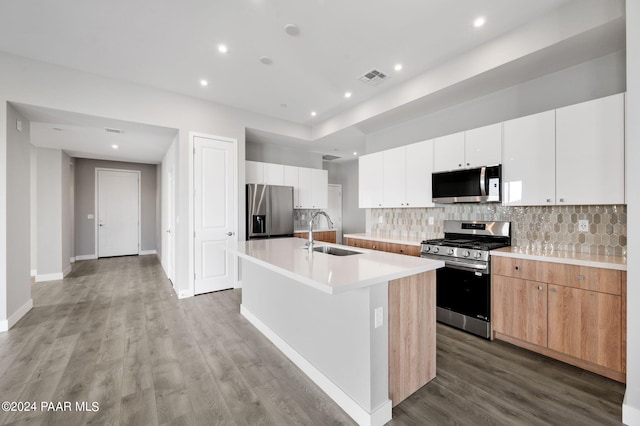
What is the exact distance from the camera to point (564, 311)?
7.18 feet

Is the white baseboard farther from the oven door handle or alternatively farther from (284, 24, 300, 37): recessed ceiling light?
the oven door handle

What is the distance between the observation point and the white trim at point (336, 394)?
1.58 meters

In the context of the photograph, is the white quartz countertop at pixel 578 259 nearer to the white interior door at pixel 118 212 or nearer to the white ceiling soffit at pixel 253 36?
the white ceiling soffit at pixel 253 36

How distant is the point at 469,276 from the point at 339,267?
1.74m

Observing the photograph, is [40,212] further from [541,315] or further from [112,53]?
[541,315]

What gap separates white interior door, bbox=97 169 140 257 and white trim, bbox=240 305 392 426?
22.8 feet

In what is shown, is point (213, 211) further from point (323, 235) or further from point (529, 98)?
point (529, 98)

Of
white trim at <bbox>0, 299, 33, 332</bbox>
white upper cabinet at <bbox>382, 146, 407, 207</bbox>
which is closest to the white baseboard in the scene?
white trim at <bbox>0, 299, 33, 332</bbox>

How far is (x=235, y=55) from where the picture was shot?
2.95m

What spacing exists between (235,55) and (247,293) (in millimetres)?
2659

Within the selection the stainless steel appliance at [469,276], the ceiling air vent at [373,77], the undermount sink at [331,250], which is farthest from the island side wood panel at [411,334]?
the ceiling air vent at [373,77]

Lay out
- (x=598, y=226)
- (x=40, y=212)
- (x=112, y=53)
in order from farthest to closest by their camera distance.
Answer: (x=40, y=212), (x=112, y=53), (x=598, y=226)

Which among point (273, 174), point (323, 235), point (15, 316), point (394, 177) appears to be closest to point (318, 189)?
point (323, 235)

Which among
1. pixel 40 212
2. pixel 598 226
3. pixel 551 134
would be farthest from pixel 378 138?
pixel 40 212
